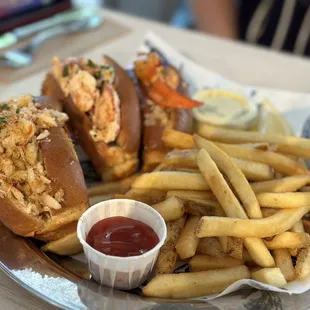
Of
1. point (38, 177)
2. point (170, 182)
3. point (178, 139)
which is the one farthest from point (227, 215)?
point (38, 177)

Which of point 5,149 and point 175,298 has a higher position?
point 5,149

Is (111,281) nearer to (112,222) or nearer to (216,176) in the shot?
(112,222)

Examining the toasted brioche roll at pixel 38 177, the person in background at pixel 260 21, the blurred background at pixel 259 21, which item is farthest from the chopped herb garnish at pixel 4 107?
the person in background at pixel 260 21

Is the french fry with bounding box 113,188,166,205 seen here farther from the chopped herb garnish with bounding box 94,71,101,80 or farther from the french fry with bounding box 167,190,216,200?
the chopped herb garnish with bounding box 94,71,101,80

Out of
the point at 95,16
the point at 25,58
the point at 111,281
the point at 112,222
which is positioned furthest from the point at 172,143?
the point at 95,16

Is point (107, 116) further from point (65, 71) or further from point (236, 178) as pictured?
point (236, 178)

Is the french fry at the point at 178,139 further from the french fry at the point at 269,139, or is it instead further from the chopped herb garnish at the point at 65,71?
the chopped herb garnish at the point at 65,71

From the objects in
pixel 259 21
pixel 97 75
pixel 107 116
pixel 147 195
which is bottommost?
pixel 259 21
